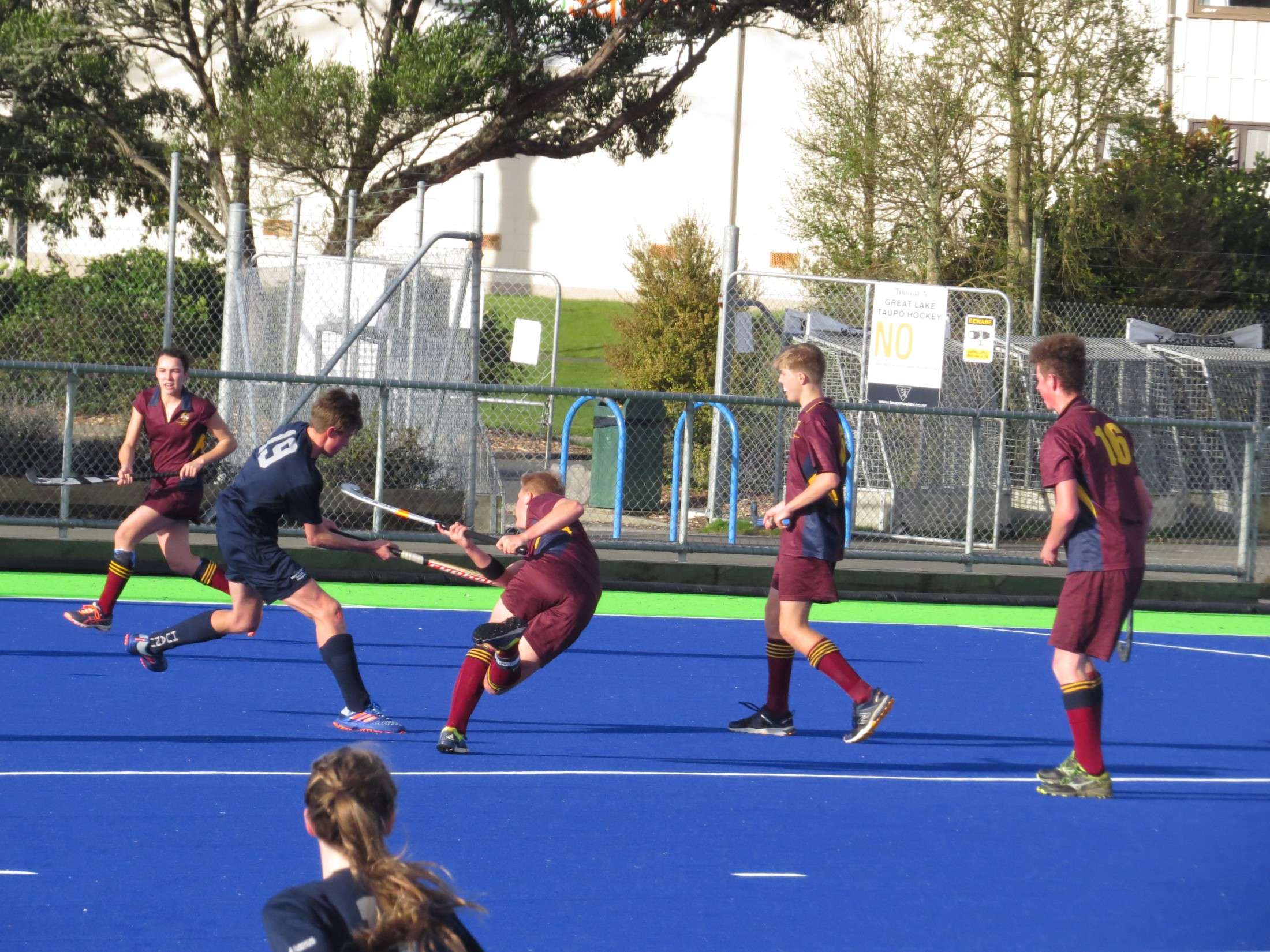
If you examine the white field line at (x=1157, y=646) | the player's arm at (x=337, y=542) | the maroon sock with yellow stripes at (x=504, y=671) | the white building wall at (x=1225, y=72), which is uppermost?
the white building wall at (x=1225, y=72)

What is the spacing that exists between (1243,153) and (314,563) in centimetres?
2563

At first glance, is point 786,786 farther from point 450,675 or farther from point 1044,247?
point 1044,247

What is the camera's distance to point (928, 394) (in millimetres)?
15805

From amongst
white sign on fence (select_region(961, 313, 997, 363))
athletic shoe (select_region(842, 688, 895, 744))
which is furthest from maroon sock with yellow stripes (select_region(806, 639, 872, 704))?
white sign on fence (select_region(961, 313, 997, 363))

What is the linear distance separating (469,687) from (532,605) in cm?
46

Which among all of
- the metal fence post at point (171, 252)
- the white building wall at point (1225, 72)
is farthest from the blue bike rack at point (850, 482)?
the white building wall at point (1225, 72)

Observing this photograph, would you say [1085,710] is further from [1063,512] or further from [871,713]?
[871,713]

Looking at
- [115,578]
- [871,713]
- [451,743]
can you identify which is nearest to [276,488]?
[451,743]

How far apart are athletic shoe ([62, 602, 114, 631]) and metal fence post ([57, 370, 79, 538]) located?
2.68 meters

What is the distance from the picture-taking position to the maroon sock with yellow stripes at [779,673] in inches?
324

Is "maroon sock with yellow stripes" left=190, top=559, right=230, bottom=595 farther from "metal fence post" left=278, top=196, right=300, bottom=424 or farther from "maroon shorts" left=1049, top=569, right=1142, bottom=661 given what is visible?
"maroon shorts" left=1049, top=569, right=1142, bottom=661

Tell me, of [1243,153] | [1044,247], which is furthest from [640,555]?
[1243,153]

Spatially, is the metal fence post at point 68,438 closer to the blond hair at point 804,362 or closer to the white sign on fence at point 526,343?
the white sign on fence at point 526,343

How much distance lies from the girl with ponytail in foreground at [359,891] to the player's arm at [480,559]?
432 centimetres
